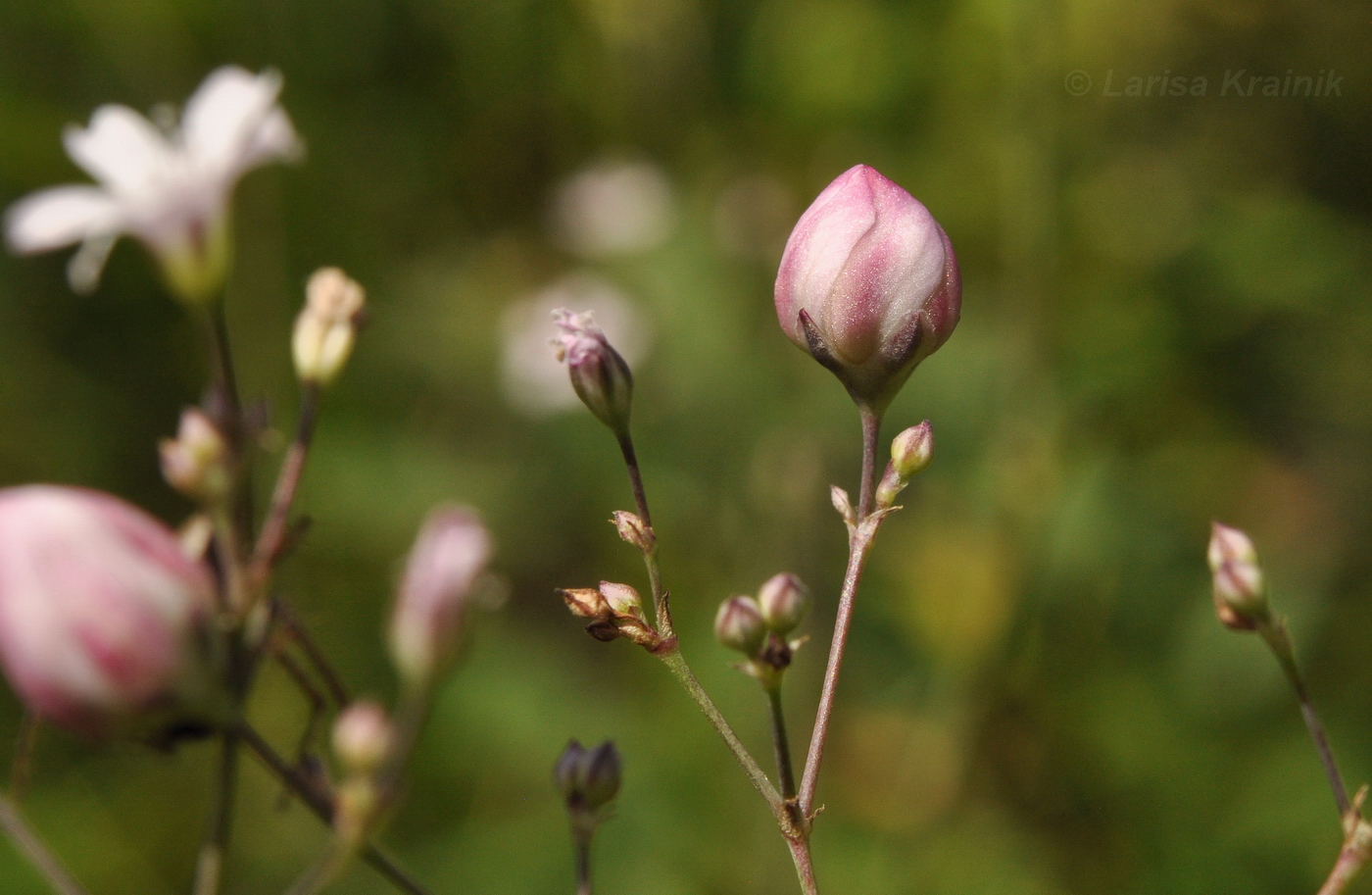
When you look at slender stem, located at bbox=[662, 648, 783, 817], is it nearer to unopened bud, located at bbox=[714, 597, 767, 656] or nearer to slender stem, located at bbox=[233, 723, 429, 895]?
unopened bud, located at bbox=[714, 597, 767, 656]

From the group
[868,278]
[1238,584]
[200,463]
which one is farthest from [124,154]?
[1238,584]

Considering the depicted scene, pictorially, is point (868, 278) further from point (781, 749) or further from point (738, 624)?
point (781, 749)

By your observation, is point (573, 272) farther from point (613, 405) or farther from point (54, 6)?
point (613, 405)

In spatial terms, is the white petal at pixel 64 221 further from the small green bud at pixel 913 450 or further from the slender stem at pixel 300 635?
the small green bud at pixel 913 450

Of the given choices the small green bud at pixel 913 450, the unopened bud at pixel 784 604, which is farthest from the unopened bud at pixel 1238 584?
the unopened bud at pixel 784 604

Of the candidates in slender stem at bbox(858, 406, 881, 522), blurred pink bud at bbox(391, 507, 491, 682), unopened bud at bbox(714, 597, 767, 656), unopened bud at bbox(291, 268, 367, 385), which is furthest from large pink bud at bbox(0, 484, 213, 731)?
slender stem at bbox(858, 406, 881, 522)
